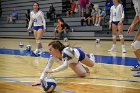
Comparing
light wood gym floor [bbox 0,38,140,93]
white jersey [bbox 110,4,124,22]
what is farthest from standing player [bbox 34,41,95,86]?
white jersey [bbox 110,4,124,22]

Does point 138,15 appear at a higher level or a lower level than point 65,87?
higher

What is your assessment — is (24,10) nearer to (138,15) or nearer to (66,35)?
(66,35)

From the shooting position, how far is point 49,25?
76.4 ft

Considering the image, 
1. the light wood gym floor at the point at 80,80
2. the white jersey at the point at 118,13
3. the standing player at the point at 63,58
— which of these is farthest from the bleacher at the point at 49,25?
the standing player at the point at 63,58

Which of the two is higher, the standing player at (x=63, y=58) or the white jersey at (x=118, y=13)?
the white jersey at (x=118, y=13)

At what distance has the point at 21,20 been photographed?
86.8ft

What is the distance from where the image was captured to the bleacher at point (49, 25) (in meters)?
19.3

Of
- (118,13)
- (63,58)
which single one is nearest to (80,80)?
(63,58)

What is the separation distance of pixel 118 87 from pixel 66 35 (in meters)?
16.0

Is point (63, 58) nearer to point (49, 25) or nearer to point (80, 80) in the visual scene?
point (80, 80)

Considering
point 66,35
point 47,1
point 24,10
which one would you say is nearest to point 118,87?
point 66,35

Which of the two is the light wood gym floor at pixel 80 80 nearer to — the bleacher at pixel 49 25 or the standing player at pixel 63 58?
the standing player at pixel 63 58

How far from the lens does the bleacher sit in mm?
19297

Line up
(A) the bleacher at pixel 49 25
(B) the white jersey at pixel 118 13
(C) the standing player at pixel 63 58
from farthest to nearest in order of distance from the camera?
(A) the bleacher at pixel 49 25 < (B) the white jersey at pixel 118 13 < (C) the standing player at pixel 63 58
